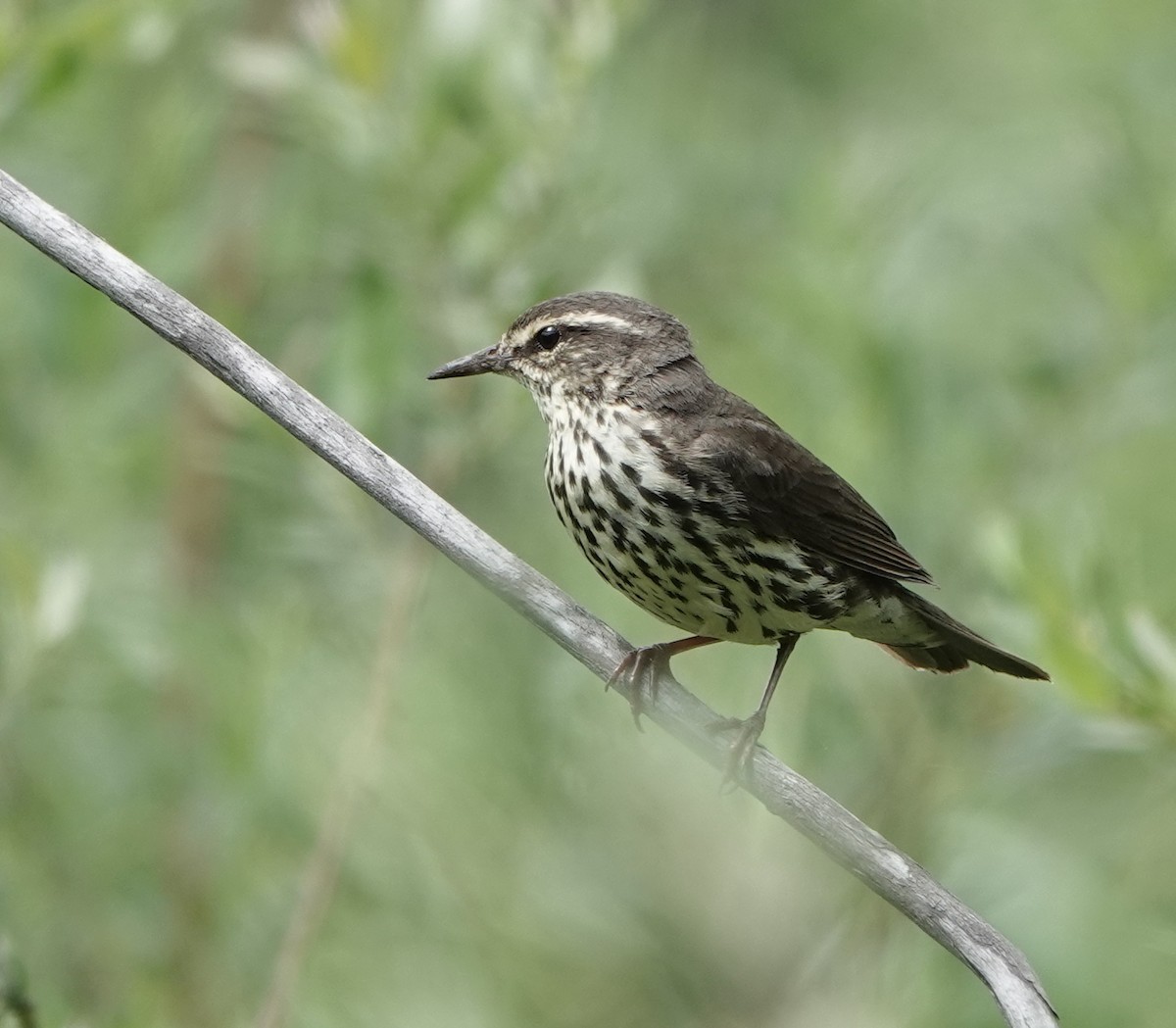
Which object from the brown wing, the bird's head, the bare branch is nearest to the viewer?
the bare branch

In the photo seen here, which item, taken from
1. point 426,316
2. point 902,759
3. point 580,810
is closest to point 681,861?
point 580,810

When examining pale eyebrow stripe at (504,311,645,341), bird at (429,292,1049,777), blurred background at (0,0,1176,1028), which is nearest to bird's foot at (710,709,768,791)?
bird at (429,292,1049,777)

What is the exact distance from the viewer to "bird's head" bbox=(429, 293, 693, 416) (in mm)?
5277

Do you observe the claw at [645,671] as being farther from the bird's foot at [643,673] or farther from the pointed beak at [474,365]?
the pointed beak at [474,365]

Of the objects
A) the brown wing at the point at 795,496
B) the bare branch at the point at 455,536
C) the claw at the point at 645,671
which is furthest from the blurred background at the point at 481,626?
the bare branch at the point at 455,536

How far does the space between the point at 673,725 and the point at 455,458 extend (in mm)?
1466

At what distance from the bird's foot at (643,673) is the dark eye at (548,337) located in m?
0.99

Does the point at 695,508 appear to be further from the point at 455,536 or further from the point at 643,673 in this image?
the point at 455,536

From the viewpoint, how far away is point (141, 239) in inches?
216

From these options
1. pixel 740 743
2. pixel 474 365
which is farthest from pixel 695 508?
pixel 474 365

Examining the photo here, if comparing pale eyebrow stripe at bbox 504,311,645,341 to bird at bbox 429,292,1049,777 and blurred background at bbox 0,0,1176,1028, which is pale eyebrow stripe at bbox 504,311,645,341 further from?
blurred background at bbox 0,0,1176,1028

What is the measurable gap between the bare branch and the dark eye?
5.13 feet

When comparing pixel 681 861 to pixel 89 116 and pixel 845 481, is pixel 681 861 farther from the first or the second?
pixel 89 116

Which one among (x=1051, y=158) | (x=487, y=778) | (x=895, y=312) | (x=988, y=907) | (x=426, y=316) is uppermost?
(x=1051, y=158)
